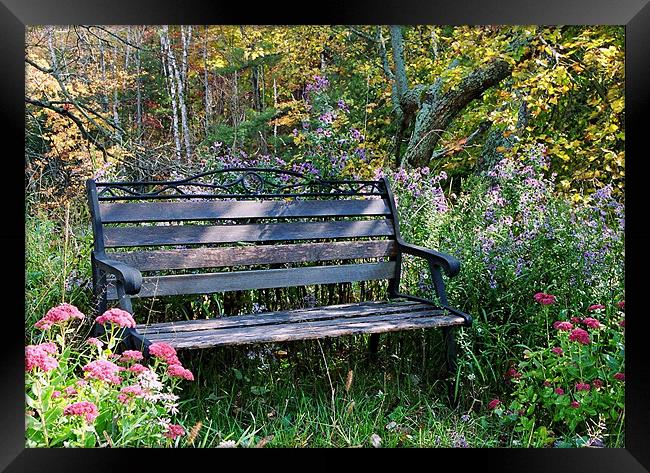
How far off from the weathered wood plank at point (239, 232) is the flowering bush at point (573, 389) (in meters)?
1.02

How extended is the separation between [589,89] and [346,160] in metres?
3.37

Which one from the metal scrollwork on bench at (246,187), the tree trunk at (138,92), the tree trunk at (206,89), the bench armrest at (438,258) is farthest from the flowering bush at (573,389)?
the tree trunk at (138,92)

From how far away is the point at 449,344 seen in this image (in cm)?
311

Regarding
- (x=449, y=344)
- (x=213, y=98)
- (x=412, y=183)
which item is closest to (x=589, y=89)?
(x=412, y=183)

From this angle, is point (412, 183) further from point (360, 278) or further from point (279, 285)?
point (279, 285)

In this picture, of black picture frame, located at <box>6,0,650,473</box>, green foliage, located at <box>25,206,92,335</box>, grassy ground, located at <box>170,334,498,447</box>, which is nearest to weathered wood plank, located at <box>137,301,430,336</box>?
grassy ground, located at <box>170,334,498,447</box>

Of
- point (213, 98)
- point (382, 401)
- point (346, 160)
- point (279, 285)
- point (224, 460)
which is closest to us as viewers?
point (224, 460)

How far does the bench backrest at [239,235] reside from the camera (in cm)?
306

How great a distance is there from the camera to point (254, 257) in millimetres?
3309

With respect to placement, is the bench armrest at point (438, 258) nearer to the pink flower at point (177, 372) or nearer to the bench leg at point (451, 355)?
the bench leg at point (451, 355)

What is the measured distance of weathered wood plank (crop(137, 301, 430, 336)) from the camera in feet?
9.40

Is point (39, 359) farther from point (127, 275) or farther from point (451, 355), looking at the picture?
point (451, 355)

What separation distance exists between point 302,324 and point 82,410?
1154 mm

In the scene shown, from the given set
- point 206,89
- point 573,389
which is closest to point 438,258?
point 573,389
